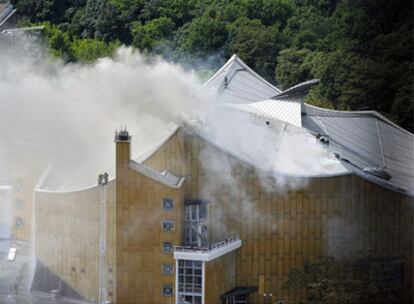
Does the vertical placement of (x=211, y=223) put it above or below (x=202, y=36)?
below

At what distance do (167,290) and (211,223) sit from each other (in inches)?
60.7

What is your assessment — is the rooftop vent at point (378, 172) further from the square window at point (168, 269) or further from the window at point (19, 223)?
the window at point (19, 223)

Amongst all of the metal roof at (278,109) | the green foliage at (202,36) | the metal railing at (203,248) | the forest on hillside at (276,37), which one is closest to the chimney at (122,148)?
the metal railing at (203,248)

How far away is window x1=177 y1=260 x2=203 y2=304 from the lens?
75.6 feet

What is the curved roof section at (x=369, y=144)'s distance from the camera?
2508 centimetres

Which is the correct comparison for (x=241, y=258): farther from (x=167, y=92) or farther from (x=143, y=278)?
(x=167, y=92)

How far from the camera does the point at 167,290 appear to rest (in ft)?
76.3

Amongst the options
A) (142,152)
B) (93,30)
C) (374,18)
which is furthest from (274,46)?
(142,152)

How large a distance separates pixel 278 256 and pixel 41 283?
463cm

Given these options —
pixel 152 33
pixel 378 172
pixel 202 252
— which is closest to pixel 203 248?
pixel 202 252

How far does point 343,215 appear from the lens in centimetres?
2388

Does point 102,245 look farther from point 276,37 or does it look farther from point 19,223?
point 276,37

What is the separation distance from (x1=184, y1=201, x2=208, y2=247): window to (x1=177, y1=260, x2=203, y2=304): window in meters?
0.47

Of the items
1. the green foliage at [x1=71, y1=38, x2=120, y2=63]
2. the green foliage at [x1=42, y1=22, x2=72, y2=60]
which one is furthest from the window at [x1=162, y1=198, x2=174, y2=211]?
the green foliage at [x1=42, y1=22, x2=72, y2=60]
